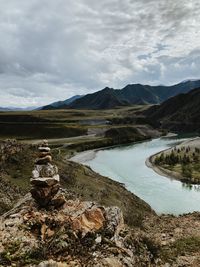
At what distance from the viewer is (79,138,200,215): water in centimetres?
6178

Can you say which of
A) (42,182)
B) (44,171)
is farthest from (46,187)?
(44,171)

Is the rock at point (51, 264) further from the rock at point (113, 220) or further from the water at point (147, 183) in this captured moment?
the water at point (147, 183)

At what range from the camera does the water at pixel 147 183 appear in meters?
61.8

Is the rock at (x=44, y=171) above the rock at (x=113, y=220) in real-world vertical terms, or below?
above

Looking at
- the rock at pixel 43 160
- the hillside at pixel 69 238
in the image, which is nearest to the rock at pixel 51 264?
the hillside at pixel 69 238

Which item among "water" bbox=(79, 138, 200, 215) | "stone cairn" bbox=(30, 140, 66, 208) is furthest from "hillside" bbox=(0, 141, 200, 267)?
"water" bbox=(79, 138, 200, 215)

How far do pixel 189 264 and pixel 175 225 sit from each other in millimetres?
11414

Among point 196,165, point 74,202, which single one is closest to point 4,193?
point 74,202

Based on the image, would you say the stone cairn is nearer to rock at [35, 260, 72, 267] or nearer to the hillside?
the hillside

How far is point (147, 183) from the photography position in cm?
7994

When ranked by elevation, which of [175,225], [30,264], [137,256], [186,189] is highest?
[30,264]

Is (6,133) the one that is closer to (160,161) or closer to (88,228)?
(160,161)

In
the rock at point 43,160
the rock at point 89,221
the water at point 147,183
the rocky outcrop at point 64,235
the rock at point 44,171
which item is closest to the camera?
the rocky outcrop at point 64,235

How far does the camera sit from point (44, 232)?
17.8 m
